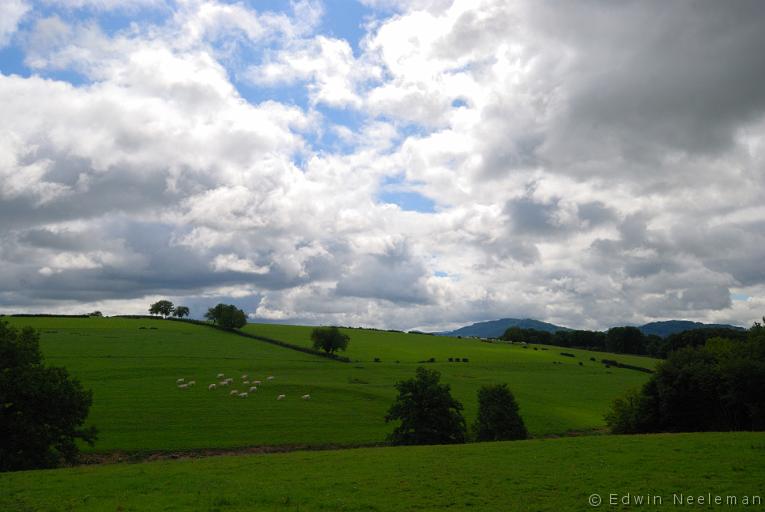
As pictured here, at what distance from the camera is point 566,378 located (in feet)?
318

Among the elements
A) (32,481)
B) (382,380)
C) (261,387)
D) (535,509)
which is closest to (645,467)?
(535,509)

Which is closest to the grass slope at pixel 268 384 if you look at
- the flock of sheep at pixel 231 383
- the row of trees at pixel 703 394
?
the flock of sheep at pixel 231 383

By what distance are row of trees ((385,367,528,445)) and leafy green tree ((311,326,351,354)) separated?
211 ft

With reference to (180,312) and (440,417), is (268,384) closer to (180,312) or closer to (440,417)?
(440,417)

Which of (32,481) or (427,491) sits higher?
(427,491)

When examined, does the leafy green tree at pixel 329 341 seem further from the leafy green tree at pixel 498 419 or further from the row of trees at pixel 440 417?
the leafy green tree at pixel 498 419

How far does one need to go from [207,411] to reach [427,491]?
137 feet

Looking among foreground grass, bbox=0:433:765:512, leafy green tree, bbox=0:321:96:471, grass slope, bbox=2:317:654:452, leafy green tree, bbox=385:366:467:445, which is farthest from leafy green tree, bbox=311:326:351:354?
foreground grass, bbox=0:433:765:512

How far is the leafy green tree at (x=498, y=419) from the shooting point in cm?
4697

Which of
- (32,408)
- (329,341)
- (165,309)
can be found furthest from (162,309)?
(32,408)

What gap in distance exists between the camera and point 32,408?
3500cm

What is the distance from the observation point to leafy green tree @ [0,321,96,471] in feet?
111

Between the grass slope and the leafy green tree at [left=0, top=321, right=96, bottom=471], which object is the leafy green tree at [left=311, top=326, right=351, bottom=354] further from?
the leafy green tree at [left=0, top=321, right=96, bottom=471]

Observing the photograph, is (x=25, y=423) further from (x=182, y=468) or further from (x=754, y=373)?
(x=754, y=373)
